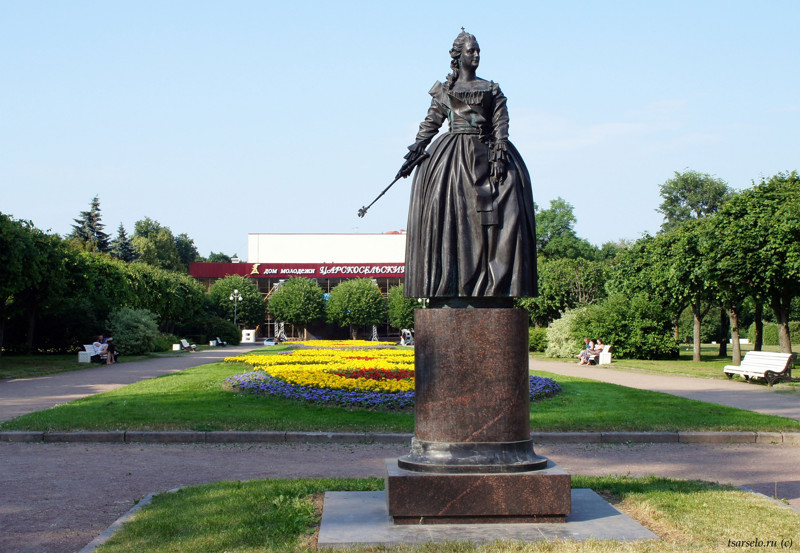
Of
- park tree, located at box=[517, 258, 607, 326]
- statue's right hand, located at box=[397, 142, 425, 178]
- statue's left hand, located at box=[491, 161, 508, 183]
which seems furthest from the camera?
park tree, located at box=[517, 258, 607, 326]

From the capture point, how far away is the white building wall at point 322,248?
92250 millimetres

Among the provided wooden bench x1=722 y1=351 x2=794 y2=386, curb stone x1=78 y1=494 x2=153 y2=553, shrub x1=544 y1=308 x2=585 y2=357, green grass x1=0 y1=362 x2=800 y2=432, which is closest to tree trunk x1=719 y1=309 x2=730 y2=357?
shrub x1=544 y1=308 x2=585 y2=357

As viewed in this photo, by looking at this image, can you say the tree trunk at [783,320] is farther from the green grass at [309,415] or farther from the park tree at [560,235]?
the park tree at [560,235]

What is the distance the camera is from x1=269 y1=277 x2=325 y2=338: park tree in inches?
2943

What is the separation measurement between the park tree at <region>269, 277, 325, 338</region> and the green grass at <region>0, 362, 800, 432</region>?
5845 cm

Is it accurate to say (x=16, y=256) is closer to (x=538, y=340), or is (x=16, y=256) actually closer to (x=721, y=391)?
(x=721, y=391)

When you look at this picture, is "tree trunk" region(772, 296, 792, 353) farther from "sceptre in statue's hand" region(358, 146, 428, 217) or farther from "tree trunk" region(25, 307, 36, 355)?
"tree trunk" region(25, 307, 36, 355)

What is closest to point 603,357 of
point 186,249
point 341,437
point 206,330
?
point 341,437

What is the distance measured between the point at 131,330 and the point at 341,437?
26755mm

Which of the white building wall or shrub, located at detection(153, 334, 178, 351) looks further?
the white building wall

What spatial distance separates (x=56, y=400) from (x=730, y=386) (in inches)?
606

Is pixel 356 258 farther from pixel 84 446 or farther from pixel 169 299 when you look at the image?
pixel 84 446

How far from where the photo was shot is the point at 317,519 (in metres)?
5.79

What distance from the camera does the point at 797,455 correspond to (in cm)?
994
